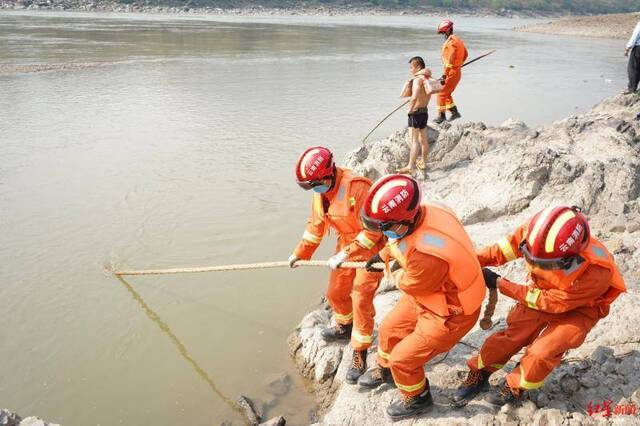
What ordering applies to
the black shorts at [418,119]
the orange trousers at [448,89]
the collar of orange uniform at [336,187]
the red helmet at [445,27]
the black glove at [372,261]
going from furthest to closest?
1. the orange trousers at [448,89]
2. the red helmet at [445,27]
3. the black shorts at [418,119]
4. the collar of orange uniform at [336,187]
5. the black glove at [372,261]

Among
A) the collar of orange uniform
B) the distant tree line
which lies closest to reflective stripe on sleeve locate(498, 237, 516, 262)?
the collar of orange uniform

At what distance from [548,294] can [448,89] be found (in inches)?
248

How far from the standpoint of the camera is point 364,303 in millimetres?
3846

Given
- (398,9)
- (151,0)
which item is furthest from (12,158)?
(398,9)

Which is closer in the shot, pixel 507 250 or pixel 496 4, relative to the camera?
pixel 507 250

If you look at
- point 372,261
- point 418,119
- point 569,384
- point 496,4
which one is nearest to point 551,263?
point 569,384

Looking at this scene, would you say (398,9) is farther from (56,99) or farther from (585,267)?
(585,267)

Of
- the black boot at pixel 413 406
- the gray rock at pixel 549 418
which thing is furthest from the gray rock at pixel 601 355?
the black boot at pixel 413 406

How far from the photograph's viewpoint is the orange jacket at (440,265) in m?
2.91

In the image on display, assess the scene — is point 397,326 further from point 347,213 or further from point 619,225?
point 619,225

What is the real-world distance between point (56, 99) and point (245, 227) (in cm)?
888

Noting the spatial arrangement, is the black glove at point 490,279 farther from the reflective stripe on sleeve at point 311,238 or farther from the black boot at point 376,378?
the reflective stripe on sleeve at point 311,238

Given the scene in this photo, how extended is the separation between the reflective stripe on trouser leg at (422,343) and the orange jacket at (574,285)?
36 centimetres

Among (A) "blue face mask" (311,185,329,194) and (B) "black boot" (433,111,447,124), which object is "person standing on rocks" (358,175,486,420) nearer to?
(A) "blue face mask" (311,185,329,194)
